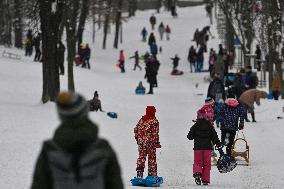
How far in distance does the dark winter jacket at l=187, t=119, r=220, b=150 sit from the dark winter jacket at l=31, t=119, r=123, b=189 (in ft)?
27.2

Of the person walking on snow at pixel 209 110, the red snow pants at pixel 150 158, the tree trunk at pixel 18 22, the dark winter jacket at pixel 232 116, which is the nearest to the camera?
the red snow pants at pixel 150 158

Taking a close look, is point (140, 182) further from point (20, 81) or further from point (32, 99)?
point (20, 81)

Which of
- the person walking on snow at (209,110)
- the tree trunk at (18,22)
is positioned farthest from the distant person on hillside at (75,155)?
the tree trunk at (18,22)

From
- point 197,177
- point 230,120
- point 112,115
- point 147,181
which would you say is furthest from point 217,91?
point 147,181

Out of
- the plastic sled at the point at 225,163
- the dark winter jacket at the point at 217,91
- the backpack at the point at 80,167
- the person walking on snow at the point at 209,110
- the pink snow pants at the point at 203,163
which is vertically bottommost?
the plastic sled at the point at 225,163

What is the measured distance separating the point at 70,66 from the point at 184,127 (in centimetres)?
752

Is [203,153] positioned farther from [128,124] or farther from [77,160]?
[128,124]

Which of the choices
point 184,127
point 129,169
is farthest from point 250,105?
point 129,169

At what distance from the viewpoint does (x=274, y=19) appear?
3059 centimetres

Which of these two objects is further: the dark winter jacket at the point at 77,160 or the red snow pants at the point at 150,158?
the red snow pants at the point at 150,158

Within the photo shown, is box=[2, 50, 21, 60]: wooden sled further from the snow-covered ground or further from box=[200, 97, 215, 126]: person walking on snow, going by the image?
box=[200, 97, 215, 126]: person walking on snow

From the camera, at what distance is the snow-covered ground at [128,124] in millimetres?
14375

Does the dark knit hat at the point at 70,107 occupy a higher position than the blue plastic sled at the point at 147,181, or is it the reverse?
the dark knit hat at the point at 70,107

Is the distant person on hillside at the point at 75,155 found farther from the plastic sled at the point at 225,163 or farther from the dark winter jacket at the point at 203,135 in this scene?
the plastic sled at the point at 225,163
